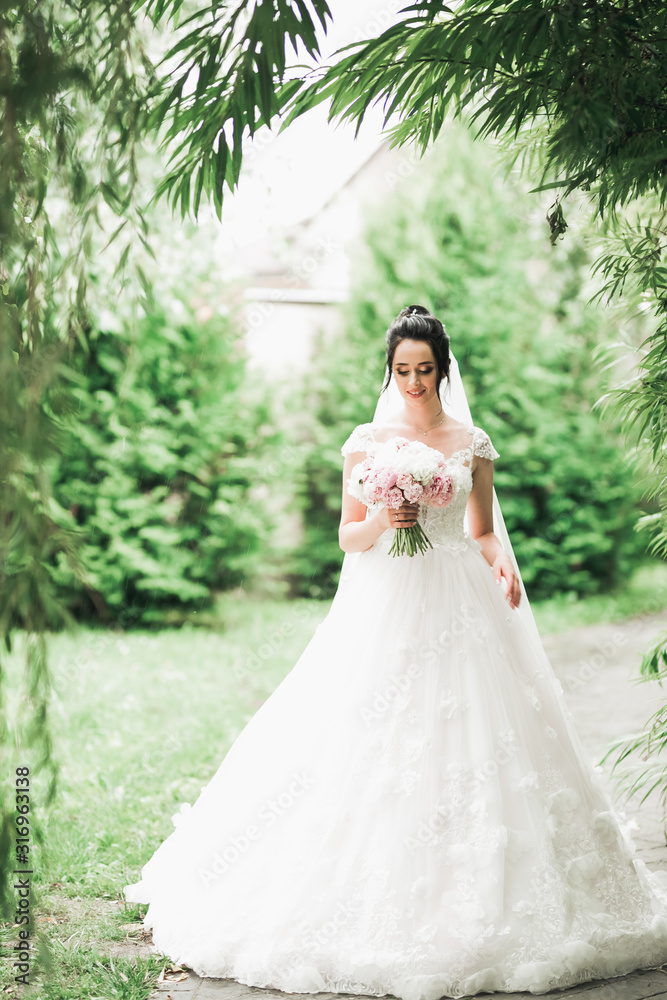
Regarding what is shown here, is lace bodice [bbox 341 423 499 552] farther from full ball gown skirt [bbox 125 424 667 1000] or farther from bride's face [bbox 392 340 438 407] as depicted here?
bride's face [bbox 392 340 438 407]

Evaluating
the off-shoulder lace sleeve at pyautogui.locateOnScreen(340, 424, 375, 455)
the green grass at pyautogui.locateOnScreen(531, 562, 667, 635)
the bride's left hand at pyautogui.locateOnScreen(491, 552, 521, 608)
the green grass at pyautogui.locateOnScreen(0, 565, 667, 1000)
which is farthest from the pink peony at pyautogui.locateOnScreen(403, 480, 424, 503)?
the green grass at pyautogui.locateOnScreen(531, 562, 667, 635)

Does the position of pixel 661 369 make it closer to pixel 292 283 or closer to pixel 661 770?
pixel 661 770

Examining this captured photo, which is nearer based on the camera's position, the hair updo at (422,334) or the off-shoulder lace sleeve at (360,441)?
the hair updo at (422,334)

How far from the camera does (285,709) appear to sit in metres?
3.29

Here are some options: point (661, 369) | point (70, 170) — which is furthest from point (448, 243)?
point (70, 170)

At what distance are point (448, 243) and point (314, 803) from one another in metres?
7.85

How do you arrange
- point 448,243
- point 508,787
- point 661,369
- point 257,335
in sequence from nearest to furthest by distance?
point 508,787
point 661,369
point 448,243
point 257,335

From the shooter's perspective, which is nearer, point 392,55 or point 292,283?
point 392,55

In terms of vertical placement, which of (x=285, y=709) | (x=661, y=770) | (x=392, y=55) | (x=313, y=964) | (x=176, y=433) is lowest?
(x=313, y=964)

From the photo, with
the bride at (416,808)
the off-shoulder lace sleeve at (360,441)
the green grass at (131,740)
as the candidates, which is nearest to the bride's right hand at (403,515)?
the bride at (416,808)

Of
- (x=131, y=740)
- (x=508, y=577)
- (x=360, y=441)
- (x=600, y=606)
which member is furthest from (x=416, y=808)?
(x=600, y=606)

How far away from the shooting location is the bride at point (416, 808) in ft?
8.96

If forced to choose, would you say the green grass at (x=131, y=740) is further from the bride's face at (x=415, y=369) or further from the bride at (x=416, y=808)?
the bride's face at (x=415, y=369)

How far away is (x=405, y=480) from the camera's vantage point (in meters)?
3.09
